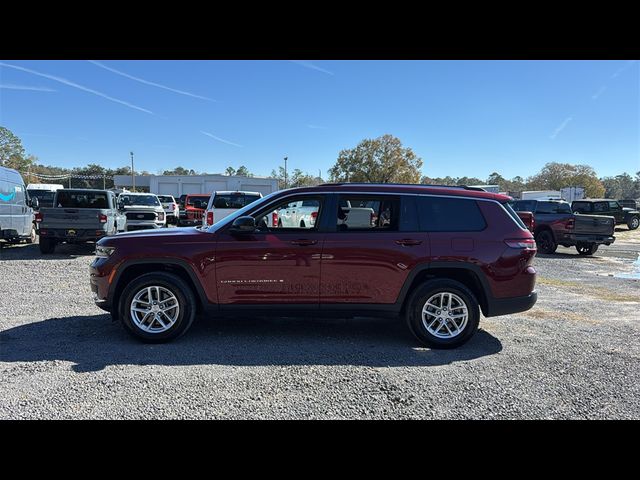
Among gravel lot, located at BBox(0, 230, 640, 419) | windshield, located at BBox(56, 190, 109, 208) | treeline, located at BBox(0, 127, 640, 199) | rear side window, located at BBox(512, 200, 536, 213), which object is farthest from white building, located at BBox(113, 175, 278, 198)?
gravel lot, located at BBox(0, 230, 640, 419)

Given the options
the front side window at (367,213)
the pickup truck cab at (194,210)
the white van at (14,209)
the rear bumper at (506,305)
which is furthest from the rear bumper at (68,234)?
the rear bumper at (506,305)

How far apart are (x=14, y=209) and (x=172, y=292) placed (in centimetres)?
1128

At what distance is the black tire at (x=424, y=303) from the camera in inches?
184

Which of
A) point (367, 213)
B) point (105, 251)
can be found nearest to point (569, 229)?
point (367, 213)

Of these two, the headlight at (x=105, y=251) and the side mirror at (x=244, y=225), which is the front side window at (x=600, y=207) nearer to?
the side mirror at (x=244, y=225)

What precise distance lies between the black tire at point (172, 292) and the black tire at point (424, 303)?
2.57 meters

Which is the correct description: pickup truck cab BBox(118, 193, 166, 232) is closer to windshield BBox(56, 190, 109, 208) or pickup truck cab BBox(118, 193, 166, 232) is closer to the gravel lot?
windshield BBox(56, 190, 109, 208)

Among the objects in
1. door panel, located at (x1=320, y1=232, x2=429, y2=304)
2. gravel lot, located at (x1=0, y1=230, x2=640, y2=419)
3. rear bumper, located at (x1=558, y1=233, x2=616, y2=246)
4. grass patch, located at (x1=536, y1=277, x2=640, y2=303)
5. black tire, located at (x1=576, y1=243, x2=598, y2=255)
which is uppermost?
door panel, located at (x1=320, y1=232, x2=429, y2=304)

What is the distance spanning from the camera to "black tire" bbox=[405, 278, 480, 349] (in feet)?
15.3

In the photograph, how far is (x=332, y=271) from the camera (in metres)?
4.66

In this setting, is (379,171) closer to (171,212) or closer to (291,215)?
(171,212)

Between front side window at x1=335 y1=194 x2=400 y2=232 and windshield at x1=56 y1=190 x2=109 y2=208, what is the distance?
1016 centimetres

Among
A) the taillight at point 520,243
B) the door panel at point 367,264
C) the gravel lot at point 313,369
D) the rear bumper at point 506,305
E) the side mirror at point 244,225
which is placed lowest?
the gravel lot at point 313,369
